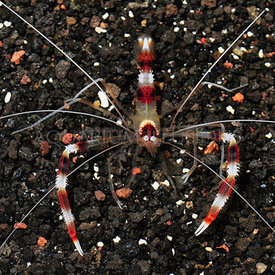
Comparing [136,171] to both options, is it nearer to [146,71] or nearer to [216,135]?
[216,135]

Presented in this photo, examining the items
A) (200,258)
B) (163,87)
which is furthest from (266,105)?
(200,258)

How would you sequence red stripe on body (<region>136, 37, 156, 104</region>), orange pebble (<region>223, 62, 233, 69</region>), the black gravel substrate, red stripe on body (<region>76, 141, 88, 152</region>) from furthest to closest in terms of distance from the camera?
orange pebble (<region>223, 62, 233, 69</region>)
red stripe on body (<region>136, 37, 156, 104</region>)
red stripe on body (<region>76, 141, 88, 152</region>)
the black gravel substrate

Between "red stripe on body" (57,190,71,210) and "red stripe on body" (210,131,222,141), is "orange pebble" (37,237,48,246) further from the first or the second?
"red stripe on body" (210,131,222,141)

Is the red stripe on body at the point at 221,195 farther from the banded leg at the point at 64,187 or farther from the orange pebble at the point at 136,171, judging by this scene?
the banded leg at the point at 64,187

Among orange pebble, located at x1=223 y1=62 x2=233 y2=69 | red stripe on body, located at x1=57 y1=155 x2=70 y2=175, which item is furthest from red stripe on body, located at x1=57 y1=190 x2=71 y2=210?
orange pebble, located at x1=223 y1=62 x2=233 y2=69

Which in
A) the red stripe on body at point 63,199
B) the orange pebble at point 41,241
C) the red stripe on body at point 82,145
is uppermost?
the red stripe on body at point 82,145

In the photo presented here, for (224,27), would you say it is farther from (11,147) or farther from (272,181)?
(11,147)

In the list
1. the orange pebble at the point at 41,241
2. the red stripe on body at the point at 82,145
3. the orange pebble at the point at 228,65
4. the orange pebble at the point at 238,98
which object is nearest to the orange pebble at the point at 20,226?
the orange pebble at the point at 41,241

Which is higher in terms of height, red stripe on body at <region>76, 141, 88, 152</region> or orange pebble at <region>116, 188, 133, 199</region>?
red stripe on body at <region>76, 141, 88, 152</region>
